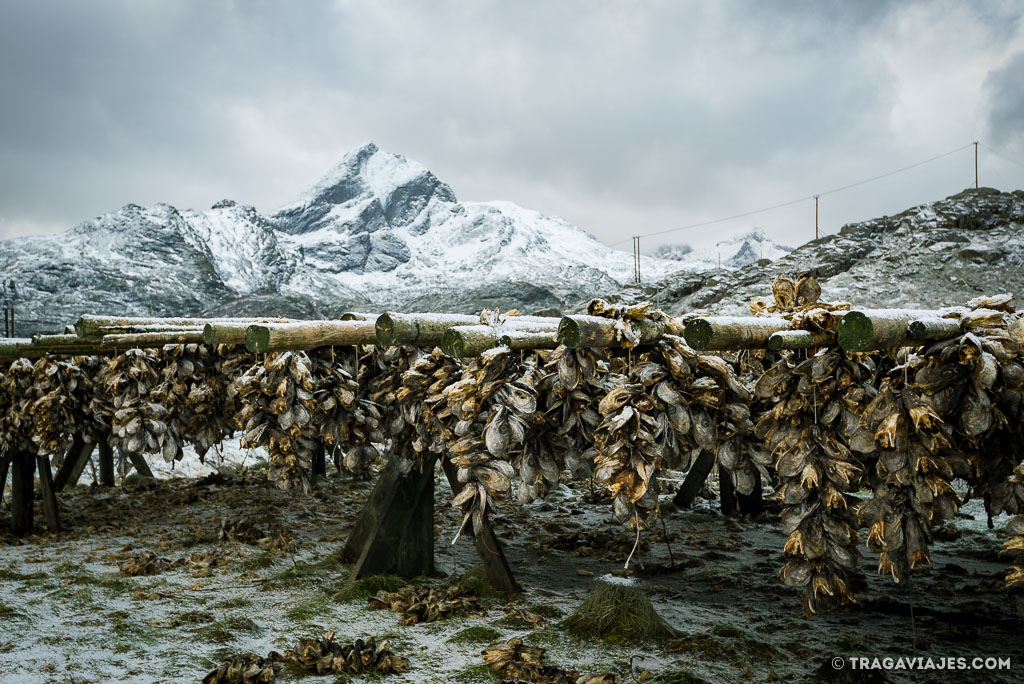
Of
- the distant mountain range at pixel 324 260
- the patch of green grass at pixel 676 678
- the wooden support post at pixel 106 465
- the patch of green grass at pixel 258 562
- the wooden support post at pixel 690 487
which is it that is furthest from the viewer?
the distant mountain range at pixel 324 260

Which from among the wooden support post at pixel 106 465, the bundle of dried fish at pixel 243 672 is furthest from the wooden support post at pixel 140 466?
the bundle of dried fish at pixel 243 672

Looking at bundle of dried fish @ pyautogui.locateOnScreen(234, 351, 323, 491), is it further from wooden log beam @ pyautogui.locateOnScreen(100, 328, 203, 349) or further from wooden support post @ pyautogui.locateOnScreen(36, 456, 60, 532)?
wooden support post @ pyautogui.locateOnScreen(36, 456, 60, 532)

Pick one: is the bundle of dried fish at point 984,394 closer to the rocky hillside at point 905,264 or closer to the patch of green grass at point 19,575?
the patch of green grass at point 19,575

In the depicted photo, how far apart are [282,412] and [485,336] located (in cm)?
220

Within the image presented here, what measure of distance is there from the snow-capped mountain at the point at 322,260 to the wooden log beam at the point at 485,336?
28.9 meters

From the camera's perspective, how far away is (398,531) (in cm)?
664

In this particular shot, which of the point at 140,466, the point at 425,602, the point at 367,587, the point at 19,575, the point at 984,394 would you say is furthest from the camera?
the point at 140,466

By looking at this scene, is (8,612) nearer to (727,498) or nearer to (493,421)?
(493,421)

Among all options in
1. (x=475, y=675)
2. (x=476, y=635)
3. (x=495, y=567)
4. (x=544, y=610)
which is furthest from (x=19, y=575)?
(x=544, y=610)

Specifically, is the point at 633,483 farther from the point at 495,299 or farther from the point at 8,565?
the point at 495,299

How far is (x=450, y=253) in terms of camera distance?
353ft

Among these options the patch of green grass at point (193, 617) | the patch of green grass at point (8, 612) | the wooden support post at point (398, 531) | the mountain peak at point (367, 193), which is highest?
the mountain peak at point (367, 193)

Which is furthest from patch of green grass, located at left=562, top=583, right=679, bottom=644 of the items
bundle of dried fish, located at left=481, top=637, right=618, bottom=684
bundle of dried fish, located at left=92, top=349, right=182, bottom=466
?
bundle of dried fish, located at left=92, top=349, right=182, bottom=466

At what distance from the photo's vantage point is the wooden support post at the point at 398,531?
6531 mm
